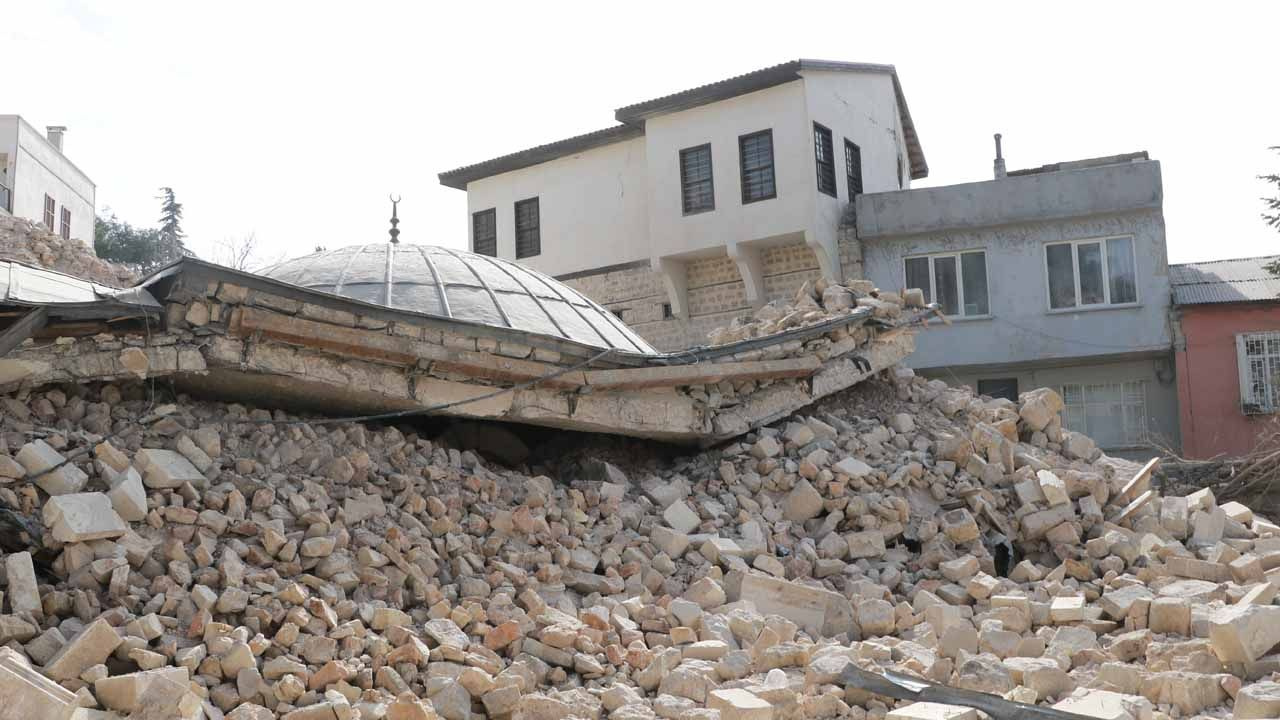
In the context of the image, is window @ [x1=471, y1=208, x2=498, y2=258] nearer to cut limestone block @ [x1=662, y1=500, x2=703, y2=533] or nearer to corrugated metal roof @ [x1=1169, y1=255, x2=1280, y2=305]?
corrugated metal roof @ [x1=1169, y1=255, x2=1280, y2=305]

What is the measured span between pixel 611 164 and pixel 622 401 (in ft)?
41.3

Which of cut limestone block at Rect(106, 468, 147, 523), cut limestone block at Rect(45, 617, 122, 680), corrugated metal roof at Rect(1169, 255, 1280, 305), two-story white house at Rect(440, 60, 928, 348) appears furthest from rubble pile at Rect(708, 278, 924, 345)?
corrugated metal roof at Rect(1169, 255, 1280, 305)

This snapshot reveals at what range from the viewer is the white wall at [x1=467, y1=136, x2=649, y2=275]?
20656mm

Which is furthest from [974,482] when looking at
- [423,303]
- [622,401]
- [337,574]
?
[337,574]

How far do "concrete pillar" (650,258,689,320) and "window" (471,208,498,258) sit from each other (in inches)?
163

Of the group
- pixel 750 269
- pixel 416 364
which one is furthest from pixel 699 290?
pixel 416 364

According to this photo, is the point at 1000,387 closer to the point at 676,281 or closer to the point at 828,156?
the point at 828,156

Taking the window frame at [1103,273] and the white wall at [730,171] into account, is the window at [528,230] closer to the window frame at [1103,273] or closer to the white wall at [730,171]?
the white wall at [730,171]

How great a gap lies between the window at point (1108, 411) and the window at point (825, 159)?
535cm

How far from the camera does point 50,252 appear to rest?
719 inches

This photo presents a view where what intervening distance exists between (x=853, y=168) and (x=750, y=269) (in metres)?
2.83

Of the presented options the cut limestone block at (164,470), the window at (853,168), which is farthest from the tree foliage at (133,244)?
the cut limestone block at (164,470)

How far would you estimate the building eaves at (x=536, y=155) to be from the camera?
20.7 m

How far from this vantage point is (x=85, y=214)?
94.1ft
